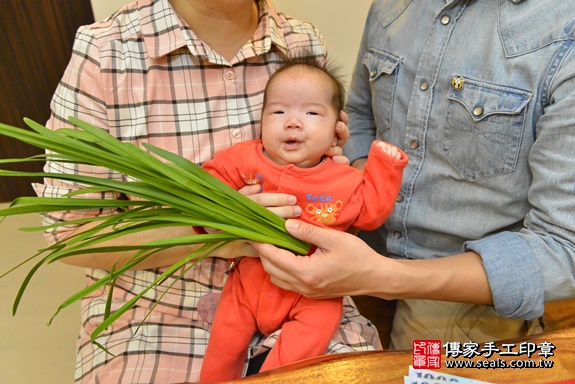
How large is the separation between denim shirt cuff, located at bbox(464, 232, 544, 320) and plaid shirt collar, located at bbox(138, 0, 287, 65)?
81 cm

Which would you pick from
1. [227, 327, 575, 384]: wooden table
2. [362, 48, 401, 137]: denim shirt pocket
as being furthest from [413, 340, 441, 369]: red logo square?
[362, 48, 401, 137]: denim shirt pocket

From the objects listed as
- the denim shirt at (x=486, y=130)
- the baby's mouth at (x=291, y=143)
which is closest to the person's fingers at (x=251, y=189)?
the baby's mouth at (x=291, y=143)

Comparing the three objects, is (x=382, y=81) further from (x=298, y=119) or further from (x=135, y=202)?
(x=135, y=202)

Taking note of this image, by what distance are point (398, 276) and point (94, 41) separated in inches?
37.9

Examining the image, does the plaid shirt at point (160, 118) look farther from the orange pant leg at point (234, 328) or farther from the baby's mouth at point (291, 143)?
the baby's mouth at point (291, 143)

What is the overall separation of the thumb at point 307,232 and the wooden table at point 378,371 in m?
0.26

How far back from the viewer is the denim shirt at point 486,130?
1081 mm

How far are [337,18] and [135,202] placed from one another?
178 cm

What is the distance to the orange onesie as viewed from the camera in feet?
3.65

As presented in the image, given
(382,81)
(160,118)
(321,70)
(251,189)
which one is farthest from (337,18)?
(251,189)

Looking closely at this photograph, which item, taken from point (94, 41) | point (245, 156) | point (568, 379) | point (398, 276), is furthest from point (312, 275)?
point (94, 41)

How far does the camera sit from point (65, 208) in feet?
3.02

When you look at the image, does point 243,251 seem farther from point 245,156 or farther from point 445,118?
point 445,118

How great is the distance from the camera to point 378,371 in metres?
0.85
